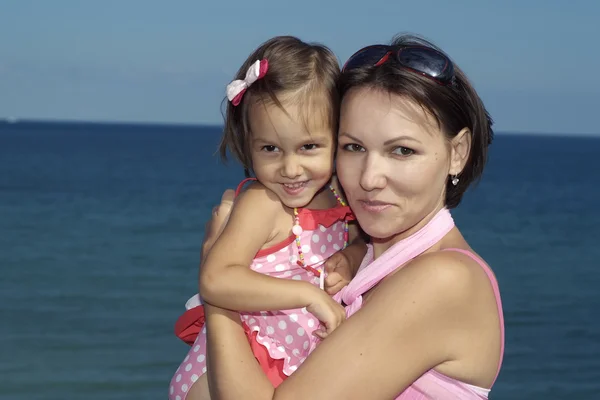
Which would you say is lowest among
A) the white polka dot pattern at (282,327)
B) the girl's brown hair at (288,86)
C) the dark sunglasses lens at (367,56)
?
the white polka dot pattern at (282,327)

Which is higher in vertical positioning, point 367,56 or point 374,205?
point 367,56

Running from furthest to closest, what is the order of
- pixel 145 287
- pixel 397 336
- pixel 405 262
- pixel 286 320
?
pixel 145 287 < pixel 286 320 < pixel 405 262 < pixel 397 336

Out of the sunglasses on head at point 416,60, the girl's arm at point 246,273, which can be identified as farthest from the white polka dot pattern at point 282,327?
the sunglasses on head at point 416,60

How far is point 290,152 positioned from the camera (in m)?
3.39

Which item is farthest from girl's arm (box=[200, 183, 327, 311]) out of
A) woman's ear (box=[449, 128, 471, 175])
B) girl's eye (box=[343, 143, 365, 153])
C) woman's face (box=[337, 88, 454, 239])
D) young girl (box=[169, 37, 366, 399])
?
woman's ear (box=[449, 128, 471, 175])

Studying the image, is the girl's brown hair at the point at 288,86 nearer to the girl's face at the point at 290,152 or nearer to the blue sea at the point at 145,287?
the girl's face at the point at 290,152

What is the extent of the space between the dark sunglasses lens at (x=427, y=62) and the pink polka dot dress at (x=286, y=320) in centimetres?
78

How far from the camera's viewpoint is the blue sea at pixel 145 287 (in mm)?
11836

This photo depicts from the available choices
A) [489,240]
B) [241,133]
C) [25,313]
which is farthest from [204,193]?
[241,133]

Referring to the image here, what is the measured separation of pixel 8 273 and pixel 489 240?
12.3m

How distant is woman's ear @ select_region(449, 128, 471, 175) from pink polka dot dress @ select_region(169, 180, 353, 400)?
605 millimetres

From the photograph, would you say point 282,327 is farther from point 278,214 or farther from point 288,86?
point 288,86

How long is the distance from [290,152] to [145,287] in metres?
14.0

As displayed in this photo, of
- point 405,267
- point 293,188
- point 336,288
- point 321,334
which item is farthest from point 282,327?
point 405,267
